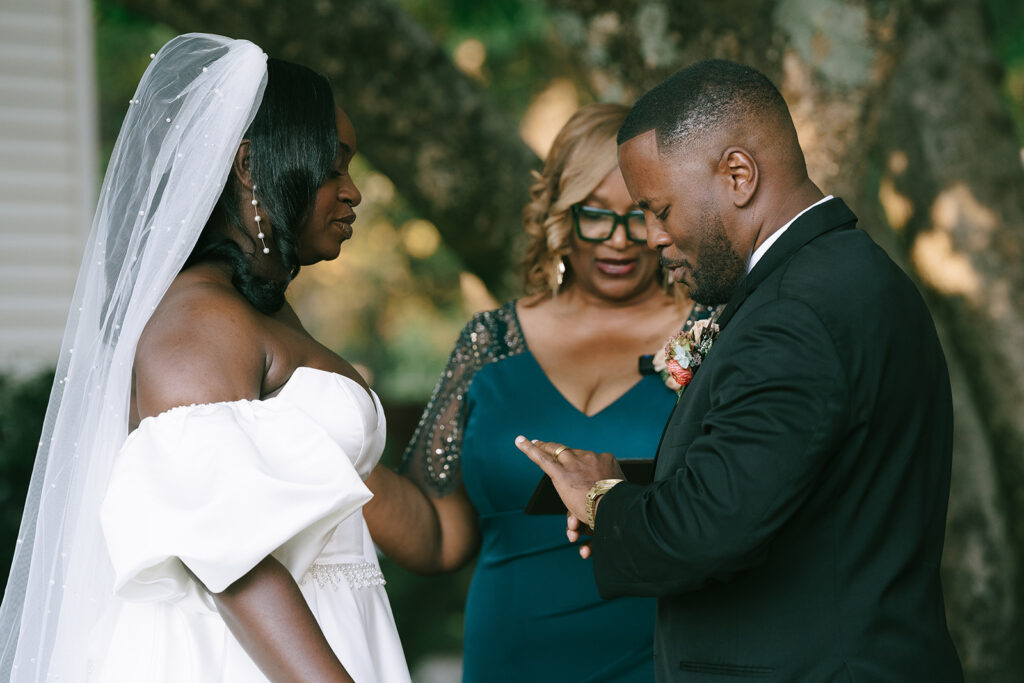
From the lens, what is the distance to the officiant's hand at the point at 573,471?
2.25m

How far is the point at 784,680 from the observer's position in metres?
1.95

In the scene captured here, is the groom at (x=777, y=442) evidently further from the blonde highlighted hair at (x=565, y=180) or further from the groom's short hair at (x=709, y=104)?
the blonde highlighted hair at (x=565, y=180)

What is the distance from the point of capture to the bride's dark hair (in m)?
2.24

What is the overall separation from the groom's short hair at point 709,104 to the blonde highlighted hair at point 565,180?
1196 mm

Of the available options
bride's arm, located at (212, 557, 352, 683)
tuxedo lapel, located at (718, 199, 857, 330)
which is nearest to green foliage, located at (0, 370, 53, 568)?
bride's arm, located at (212, 557, 352, 683)

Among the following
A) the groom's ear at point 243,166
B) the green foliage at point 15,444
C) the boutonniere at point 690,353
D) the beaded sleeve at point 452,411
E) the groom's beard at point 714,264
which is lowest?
the green foliage at point 15,444

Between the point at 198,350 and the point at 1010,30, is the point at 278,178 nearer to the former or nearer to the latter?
the point at 198,350

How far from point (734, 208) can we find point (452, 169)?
2.84m

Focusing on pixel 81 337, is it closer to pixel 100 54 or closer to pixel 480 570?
→ pixel 480 570

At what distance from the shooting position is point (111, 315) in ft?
7.20

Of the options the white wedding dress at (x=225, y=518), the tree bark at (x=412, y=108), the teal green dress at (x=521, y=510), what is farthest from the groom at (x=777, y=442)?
the tree bark at (x=412, y=108)

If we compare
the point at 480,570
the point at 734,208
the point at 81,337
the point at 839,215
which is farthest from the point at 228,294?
the point at 480,570

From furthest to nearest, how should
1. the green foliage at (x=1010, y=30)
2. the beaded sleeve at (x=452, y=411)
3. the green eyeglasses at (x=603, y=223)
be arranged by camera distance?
the green foliage at (x=1010, y=30)
the beaded sleeve at (x=452, y=411)
the green eyeglasses at (x=603, y=223)

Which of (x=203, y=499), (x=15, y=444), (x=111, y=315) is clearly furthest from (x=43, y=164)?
(x=203, y=499)
